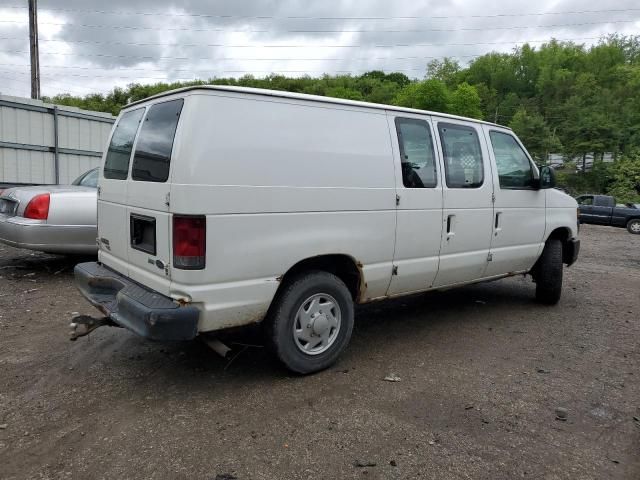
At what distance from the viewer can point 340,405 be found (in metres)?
3.38

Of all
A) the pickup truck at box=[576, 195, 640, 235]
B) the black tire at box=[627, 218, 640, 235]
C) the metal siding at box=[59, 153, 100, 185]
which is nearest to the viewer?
the metal siding at box=[59, 153, 100, 185]

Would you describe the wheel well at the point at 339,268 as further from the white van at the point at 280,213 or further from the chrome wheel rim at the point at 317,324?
the chrome wheel rim at the point at 317,324

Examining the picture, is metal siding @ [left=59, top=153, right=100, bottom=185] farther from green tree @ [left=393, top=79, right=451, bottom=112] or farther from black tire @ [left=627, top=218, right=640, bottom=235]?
green tree @ [left=393, top=79, right=451, bottom=112]

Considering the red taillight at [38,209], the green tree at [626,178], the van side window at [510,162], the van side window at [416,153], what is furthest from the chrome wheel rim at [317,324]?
the green tree at [626,178]

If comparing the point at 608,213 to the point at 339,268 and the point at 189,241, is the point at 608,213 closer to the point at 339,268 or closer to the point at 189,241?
the point at 339,268

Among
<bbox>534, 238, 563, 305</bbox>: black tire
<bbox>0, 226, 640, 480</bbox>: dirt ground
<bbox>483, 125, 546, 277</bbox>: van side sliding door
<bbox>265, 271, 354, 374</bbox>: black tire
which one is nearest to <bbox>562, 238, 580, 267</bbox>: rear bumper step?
<bbox>534, 238, 563, 305</bbox>: black tire

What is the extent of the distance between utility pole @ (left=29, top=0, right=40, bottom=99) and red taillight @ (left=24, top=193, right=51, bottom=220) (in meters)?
12.0

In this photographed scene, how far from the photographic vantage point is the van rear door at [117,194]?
387 cm

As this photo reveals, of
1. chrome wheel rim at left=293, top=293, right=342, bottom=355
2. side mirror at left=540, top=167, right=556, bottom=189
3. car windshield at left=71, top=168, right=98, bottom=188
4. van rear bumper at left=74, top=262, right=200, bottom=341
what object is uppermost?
side mirror at left=540, top=167, right=556, bottom=189

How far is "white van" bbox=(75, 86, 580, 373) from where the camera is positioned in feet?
10.4

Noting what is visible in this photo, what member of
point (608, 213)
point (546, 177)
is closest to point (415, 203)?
point (546, 177)

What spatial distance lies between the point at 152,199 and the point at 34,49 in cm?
1630

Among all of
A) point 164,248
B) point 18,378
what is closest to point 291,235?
point 164,248

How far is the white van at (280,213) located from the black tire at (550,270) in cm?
142
